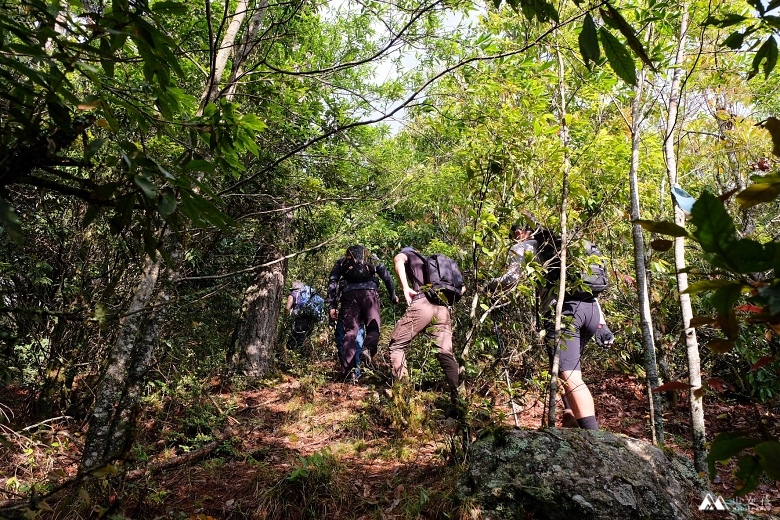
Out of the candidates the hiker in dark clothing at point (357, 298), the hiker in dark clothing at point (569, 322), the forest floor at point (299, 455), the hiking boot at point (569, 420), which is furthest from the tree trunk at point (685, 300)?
the hiker in dark clothing at point (357, 298)

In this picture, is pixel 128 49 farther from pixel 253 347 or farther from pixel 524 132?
pixel 253 347

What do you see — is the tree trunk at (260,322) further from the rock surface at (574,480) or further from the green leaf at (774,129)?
the green leaf at (774,129)

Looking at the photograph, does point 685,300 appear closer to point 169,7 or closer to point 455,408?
point 455,408

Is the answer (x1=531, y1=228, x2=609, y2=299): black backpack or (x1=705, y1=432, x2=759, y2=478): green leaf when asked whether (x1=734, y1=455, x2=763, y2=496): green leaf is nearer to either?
(x1=705, y1=432, x2=759, y2=478): green leaf

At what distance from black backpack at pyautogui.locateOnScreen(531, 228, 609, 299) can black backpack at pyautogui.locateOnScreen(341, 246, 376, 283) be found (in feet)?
10.2

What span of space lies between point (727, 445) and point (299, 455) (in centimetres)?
377

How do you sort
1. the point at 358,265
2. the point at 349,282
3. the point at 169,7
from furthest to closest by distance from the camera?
1. the point at 349,282
2. the point at 358,265
3. the point at 169,7

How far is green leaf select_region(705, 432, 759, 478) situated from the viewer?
661 mm

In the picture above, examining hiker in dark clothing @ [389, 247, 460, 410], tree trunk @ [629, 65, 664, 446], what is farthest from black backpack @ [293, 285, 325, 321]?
tree trunk @ [629, 65, 664, 446]

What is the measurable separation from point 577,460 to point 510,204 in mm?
2040

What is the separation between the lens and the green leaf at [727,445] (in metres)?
0.66

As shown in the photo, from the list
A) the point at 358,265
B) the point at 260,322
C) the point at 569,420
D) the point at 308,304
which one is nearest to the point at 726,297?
the point at 569,420

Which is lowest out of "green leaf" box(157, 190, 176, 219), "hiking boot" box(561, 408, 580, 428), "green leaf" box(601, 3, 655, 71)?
"hiking boot" box(561, 408, 580, 428)

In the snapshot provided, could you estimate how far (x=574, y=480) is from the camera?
8.51ft
